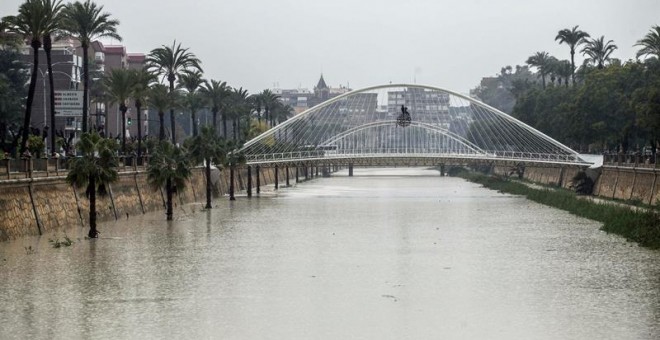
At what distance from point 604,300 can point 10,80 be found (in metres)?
107

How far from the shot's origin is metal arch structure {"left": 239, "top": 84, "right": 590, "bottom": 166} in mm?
122875

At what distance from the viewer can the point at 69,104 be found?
409 feet

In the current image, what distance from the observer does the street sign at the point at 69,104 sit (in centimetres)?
12350

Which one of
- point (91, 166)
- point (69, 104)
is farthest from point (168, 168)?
point (69, 104)

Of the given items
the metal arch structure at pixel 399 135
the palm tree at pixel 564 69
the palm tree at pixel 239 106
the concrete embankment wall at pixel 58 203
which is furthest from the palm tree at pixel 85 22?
the palm tree at pixel 564 69

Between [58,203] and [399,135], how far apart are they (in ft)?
371

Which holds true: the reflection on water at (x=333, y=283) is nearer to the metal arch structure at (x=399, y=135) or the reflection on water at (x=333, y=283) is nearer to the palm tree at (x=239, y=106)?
the metal arch structure at (x=399, y=135)

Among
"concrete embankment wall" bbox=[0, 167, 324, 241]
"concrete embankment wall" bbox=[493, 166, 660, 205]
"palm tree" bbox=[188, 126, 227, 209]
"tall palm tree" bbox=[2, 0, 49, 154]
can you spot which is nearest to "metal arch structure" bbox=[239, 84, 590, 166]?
"concrete embankment wall" bbox=[493, 166, 660, 205]

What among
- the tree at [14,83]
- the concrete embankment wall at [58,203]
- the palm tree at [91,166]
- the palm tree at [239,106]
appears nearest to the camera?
the concrete embankment wall at [58,203]

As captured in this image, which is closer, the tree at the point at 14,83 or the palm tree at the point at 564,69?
the tree at the point at 14,83

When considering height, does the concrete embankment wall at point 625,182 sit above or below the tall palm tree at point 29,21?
below

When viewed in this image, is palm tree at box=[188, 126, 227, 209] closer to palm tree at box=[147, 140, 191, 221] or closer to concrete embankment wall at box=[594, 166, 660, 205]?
palm tree at box=[147, 140, 191, 221]

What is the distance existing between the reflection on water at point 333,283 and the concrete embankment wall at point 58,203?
1338mm

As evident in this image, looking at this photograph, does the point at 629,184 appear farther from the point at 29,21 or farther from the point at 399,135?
the point at 399,135
